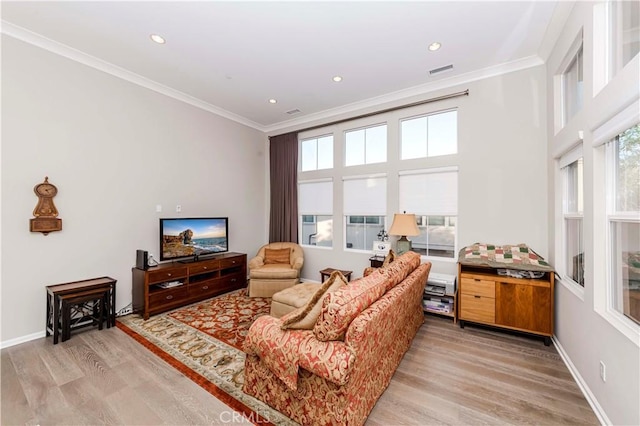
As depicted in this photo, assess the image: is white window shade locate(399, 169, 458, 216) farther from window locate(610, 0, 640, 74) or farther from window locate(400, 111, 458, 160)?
window locate(610, 0, 640, 74)

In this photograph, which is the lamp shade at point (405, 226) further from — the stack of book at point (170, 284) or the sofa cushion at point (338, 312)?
the stack of book at point (170, 284)

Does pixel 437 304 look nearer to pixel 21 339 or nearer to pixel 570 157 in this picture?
pixel 570 157

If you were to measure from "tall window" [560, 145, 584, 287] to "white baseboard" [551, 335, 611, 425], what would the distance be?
2.44 ft

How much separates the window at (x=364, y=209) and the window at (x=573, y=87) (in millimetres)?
2401

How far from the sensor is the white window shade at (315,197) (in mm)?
5282

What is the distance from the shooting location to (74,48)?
323 centimetres

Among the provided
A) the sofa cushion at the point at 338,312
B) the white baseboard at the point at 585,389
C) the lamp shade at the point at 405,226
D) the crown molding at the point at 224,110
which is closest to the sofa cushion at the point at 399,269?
the sofa cushion at the point at 338,312

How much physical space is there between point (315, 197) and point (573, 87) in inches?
158

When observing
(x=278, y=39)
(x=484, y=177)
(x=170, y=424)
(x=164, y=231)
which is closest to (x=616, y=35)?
(x=484, y=177)

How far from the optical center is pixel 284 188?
224 inches

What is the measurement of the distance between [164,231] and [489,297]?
4.56m

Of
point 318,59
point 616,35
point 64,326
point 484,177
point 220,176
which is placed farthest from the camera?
point 220,176

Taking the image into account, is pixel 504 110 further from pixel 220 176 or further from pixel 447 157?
pixel 220 176

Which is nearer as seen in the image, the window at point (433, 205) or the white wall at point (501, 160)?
the white wall at point (501, 160)
